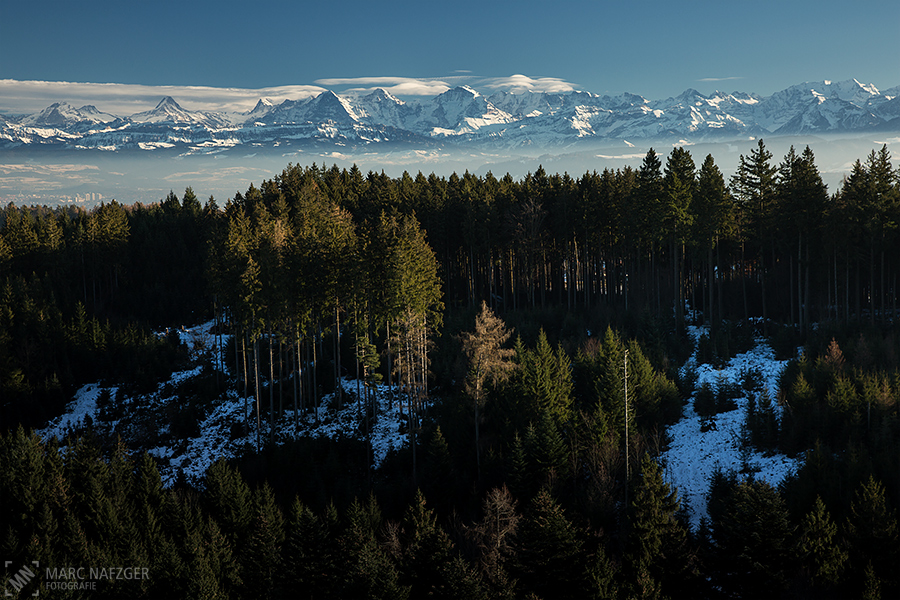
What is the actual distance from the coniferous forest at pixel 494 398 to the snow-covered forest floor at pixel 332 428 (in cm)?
89

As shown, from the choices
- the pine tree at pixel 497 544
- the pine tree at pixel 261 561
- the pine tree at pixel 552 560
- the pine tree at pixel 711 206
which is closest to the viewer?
the pine tree at pixel 497 544

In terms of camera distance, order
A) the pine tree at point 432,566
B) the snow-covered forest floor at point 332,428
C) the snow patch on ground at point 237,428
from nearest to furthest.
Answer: the pine tree at point 432,566 < the snow-covered forest floor at point 332,428 < the snow patch on ground at point 237,428

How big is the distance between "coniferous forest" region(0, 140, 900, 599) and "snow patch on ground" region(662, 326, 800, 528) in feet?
2.50

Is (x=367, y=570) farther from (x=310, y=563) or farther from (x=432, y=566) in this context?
(x=310, y=563)

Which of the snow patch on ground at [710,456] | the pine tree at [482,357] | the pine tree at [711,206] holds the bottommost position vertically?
the snow patch on ground at [710,456]

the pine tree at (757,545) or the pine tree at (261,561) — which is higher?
the pine tree at (757,545)

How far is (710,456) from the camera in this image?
3122cm

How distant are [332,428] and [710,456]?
24211 mm

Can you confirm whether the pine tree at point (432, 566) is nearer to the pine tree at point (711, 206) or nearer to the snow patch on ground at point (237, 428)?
the snow patch on ground at point (237, 428)

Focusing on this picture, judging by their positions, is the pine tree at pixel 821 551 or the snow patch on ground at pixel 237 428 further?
the snow patch on ground at pixel 237 428

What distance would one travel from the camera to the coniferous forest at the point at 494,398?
894 inches

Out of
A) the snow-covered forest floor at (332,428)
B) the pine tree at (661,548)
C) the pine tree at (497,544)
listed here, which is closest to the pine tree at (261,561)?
the pine tree at (497,544)

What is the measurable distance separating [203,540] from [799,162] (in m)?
51.3

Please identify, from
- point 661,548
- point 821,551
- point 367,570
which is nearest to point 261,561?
point 367,570
